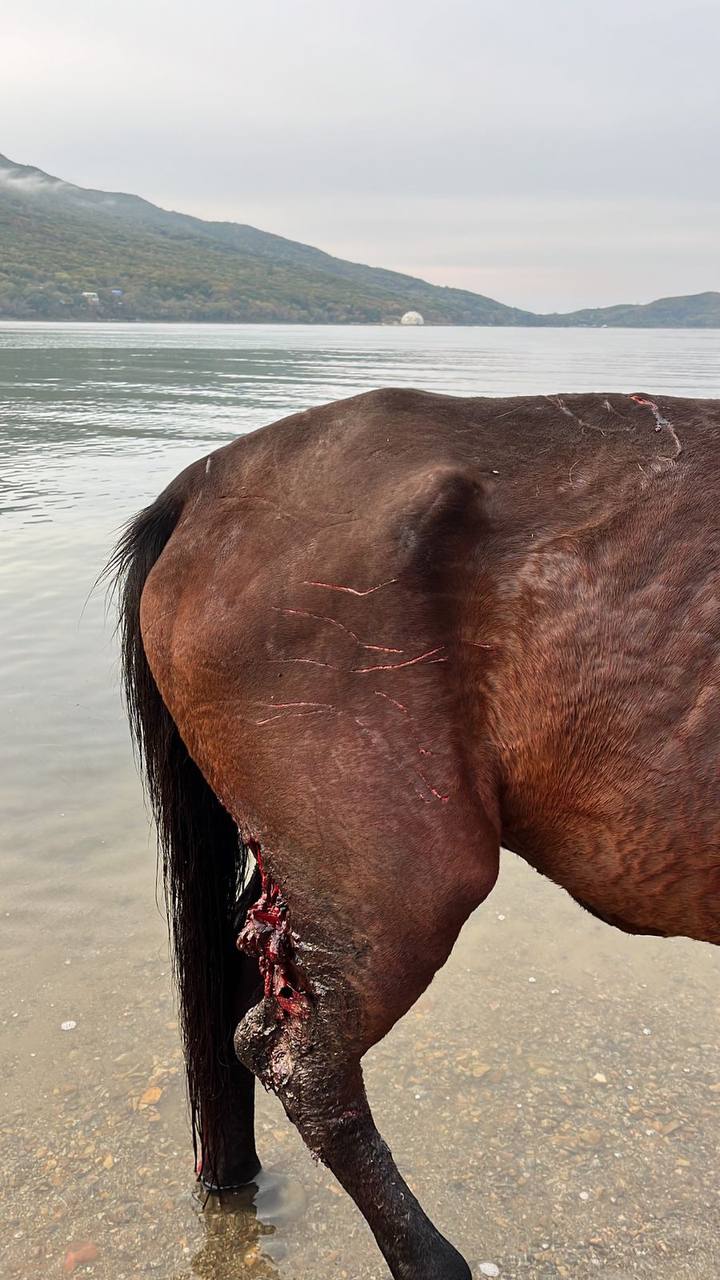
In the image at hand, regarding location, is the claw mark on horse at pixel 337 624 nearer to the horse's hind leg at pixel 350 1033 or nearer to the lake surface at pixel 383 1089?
the horse's hind leg at pixel 350 1033

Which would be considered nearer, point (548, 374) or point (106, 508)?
point (106, 508)

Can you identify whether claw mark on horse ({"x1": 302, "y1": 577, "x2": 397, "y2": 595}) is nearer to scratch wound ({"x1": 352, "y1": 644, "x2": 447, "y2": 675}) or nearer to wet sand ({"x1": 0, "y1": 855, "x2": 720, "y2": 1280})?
scratch wound ({"x1": 352, "y1": 644, "x2": 447, "y2": 675})

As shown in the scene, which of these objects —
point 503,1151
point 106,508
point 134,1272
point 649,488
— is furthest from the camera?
point 106,508

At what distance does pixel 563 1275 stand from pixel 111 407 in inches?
777

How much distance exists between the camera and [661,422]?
218cm

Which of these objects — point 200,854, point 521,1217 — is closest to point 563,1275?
point 521,1217

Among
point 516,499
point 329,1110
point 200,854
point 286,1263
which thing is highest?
point 516,499

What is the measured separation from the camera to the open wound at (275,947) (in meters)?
2.14

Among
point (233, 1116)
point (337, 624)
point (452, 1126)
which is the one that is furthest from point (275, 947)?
point (452, 1126)

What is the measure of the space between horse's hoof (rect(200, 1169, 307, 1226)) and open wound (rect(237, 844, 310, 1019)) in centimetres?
88

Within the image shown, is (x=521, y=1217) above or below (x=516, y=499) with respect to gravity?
below

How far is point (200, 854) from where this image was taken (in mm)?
2609

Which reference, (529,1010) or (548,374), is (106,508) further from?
(548,374)

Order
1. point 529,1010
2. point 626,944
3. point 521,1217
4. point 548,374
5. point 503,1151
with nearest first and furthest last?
point 521,1217 < point 503,1151 < point 529,1010 < point 626,944 < point 548,374
